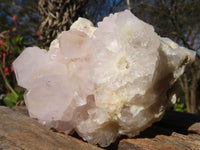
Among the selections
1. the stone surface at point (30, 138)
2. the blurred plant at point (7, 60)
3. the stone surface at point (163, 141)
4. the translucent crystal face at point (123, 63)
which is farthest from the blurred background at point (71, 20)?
the stone surface at point (30, 138)

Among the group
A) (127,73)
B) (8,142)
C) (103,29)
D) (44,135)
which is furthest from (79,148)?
(103,29)

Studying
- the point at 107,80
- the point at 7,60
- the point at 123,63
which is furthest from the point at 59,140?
the point at 7,60

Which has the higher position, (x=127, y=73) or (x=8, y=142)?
(x=127, y=73)

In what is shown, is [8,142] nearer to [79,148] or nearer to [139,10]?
[79,148]

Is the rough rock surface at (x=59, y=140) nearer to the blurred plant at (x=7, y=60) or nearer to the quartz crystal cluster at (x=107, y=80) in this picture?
the quartz crystal cluster at (x=107, y=80)

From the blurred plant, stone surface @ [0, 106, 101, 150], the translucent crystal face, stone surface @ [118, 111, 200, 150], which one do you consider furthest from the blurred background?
stone surface @ [0, 106, 101, 150]
